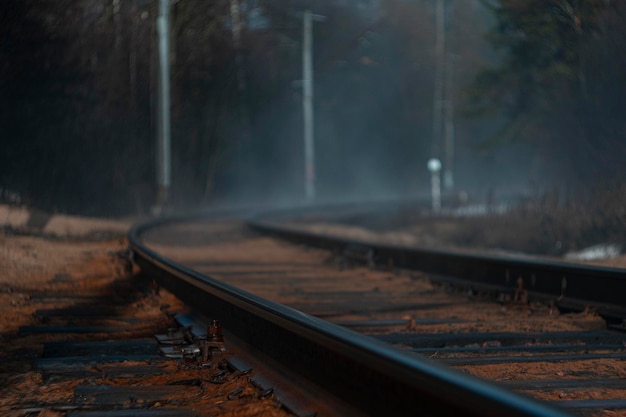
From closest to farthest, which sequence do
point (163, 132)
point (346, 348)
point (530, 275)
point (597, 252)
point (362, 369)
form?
point (362, 369)
point (346, 348)
point (530, 275)
point (597, 252)
point (163, 132)

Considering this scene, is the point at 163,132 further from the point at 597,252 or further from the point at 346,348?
the point at 346,348

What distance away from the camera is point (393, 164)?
250 ft

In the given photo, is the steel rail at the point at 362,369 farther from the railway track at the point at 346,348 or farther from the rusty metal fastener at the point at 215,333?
the rusty metal fastener at the point at 215,333

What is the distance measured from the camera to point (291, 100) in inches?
2516

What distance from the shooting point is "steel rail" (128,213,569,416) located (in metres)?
3.84

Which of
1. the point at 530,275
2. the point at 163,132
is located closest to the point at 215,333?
the point at 530,275

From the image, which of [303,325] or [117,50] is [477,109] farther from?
[303,325]

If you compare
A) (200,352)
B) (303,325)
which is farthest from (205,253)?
(303,325)

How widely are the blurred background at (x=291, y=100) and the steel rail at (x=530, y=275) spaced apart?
6.42 meters

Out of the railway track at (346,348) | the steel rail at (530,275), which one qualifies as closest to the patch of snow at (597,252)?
the steel rail at (530,275)

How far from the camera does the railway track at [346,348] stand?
4.70 metres

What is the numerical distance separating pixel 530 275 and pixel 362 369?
6250 mm

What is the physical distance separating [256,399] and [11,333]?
149 inches

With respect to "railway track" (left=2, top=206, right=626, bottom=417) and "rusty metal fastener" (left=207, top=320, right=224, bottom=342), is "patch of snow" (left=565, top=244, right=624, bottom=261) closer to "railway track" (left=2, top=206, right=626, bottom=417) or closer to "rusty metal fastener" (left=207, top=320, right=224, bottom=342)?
"railway track" (left=2, top=206, right=626, bottom=417)
